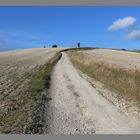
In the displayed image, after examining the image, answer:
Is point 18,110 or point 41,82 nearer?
point 18,110

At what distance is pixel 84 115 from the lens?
42.1 ft

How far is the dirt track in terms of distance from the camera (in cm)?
1098

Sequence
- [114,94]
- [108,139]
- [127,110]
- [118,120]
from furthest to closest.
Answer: [114,94] → [127,110] → [118,120] → [108,139]

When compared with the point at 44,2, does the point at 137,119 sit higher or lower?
lower

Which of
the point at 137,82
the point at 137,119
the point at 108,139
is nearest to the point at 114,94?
the point at 137,82

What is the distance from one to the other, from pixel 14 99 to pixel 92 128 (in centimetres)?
560

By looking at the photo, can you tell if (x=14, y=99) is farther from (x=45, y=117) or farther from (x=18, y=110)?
(x=45, y=117)

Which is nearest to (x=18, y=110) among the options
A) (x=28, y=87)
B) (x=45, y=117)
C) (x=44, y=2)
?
(x=45, y=117)

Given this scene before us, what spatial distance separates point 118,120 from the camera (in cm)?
1198

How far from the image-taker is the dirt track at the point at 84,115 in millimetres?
10977

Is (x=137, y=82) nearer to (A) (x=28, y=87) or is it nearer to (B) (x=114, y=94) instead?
(B) (x=114, y=94)

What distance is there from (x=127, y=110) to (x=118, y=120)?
1618mm

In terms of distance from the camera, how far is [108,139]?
1002cm

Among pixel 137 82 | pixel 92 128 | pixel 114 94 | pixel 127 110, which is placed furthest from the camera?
pixel 137 82
